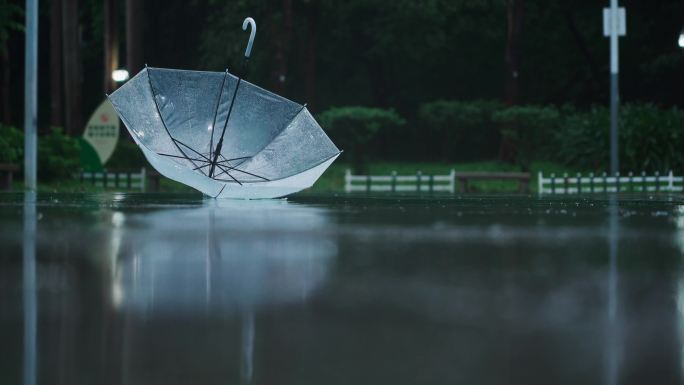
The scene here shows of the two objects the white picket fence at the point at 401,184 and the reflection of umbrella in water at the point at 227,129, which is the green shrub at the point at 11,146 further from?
the reflection of umbrella in water at the point at 227,129

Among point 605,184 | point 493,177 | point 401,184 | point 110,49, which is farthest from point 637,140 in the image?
point 110,49

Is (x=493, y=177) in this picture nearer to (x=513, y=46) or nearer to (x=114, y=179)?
(x=114, y=179)

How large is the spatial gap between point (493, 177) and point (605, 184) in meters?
3.89

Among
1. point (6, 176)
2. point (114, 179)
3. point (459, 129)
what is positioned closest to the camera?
point (6, 176)

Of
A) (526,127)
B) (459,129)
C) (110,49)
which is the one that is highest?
(110,49)

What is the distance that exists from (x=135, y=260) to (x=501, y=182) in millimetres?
31877

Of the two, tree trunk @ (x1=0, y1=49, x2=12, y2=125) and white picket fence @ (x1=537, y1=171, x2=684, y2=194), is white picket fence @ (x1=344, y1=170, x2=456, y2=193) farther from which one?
tree trunk @ (x1=0, y1=49, x2=12, y2=125)

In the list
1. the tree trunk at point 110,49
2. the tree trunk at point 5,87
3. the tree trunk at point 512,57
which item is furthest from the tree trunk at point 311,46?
the tree trunk at point 5,87

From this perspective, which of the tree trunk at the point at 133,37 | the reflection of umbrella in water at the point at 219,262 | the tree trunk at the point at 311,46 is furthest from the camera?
the tree trunk at the point at 311,46

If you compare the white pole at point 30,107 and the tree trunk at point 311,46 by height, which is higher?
the tree trunk at point 311,46

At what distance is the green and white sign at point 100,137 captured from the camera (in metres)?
38.6

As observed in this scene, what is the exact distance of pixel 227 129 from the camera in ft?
79.2

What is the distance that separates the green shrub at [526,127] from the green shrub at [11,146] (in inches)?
725

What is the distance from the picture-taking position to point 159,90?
23.8 meters
